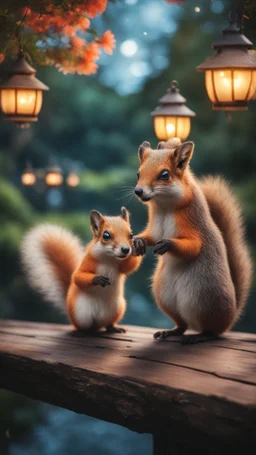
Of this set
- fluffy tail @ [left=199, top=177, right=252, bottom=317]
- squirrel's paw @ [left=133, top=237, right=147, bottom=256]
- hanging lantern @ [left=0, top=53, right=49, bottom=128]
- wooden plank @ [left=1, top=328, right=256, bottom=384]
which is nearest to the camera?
wooden plank @ [left=1, top=328, right=256, bottom=384]

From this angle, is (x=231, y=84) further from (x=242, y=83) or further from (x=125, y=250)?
(x=125, y=250)

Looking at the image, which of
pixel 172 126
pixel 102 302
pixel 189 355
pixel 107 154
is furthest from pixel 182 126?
pixel 107 154

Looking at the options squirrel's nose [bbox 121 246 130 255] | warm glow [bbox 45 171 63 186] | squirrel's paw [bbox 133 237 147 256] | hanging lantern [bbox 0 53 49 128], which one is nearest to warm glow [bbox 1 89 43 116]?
hanging lantern [bbox 0 53 49 128]

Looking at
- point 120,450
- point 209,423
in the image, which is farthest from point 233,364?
point 120,450

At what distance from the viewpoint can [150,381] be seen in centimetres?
253

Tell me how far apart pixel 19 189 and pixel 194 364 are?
24.8 ft

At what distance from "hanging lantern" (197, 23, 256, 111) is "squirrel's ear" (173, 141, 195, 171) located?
0.40 meters

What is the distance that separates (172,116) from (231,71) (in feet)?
2.69

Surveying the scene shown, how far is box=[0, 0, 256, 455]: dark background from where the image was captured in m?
8.27

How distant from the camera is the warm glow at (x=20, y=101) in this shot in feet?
12.3

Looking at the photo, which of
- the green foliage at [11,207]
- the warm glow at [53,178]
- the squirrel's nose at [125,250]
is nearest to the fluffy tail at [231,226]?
the squirrel's nose at [125,250]

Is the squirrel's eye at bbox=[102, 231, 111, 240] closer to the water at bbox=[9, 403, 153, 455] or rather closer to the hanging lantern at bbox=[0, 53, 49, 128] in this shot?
the hanging lantern at bbox=[0, 53, 49, 128]

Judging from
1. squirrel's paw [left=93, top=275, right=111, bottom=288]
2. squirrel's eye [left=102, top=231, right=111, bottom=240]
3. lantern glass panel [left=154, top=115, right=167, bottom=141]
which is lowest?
squirrel's paw [left=93, top=275, right=111, bottom=288]

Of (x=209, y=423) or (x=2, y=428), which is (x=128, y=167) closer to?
(x=2, y=428)
